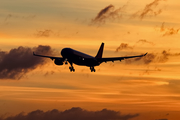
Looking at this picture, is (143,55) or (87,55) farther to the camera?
(87,55)

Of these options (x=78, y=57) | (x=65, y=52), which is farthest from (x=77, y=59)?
(x=65, y=52)

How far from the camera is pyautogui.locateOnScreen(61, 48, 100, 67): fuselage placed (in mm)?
163625

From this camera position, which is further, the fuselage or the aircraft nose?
the fuselage

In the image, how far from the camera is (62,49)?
543 ft

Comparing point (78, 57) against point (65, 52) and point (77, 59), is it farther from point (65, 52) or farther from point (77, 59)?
point (65, 52)

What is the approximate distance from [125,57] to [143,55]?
488 inches

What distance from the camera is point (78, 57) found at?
6555 inches

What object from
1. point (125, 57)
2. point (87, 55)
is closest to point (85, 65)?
point (87, 55)

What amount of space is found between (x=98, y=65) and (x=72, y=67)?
11831mm

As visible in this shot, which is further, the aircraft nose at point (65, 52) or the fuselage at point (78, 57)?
the fuselage at point (78, 57)

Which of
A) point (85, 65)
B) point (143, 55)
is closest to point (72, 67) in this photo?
point (85, 65)

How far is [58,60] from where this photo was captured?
6905 inches

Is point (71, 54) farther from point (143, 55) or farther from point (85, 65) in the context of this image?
point (143, 55)

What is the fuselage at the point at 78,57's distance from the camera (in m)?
164
